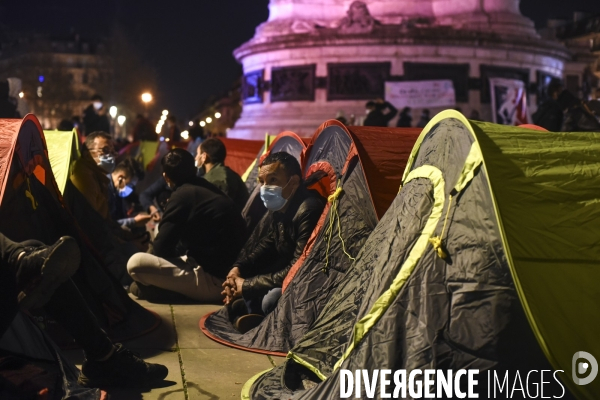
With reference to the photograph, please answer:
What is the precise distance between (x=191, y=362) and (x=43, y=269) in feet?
6.59

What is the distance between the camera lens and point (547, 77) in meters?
24.2

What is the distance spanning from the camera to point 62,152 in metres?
8.35

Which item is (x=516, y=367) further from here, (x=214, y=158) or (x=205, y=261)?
(x=214, y=158)

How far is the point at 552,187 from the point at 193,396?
2.35 metres

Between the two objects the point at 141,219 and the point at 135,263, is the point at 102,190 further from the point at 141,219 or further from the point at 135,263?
the point at 135,263

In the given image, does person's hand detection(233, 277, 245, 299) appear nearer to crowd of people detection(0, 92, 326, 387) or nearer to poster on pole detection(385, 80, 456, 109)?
crowd of people detection(0, 92, 326, 387)

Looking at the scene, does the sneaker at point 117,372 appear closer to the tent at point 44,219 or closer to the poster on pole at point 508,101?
the tent at point 44,219

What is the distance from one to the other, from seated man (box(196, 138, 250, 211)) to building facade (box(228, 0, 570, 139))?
37.5 ft

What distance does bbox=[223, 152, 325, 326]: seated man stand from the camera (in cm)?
671

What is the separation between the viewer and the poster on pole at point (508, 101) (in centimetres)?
2234

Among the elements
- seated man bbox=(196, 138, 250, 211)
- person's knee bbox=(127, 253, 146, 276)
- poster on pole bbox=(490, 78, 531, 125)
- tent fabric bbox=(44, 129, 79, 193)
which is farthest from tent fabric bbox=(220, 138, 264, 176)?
poster on pole bbox=(490, 78, 531, 125)

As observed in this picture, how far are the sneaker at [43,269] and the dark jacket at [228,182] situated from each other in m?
5.46

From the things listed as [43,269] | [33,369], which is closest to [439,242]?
[43,269]

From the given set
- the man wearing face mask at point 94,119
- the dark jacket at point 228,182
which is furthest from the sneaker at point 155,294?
the man wearing face mask at point 94,119
